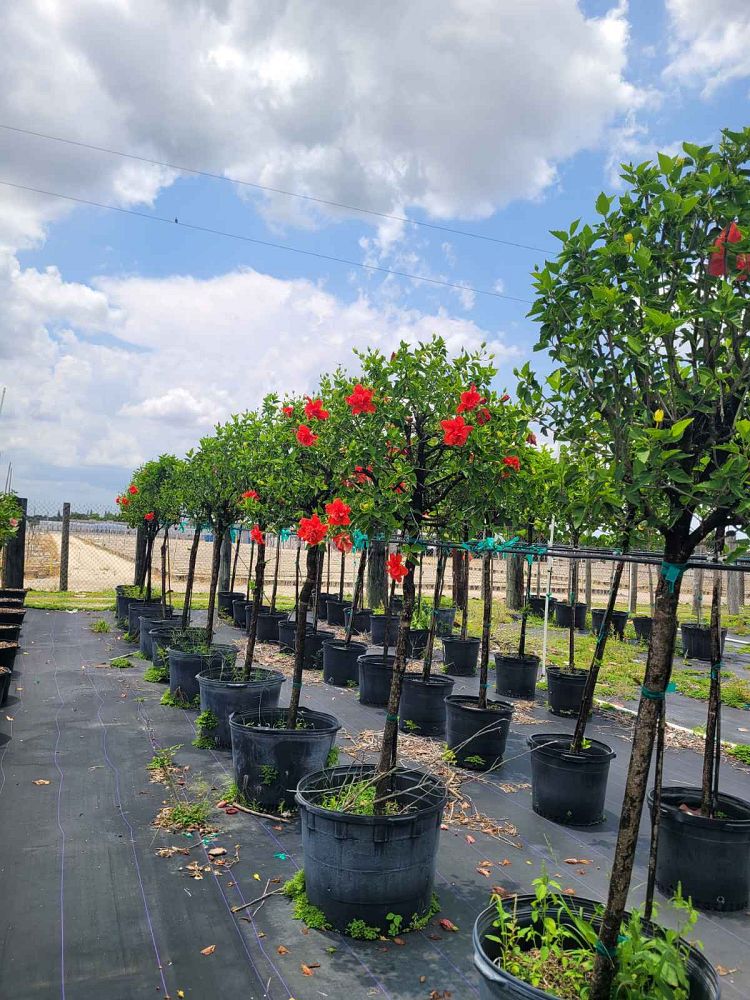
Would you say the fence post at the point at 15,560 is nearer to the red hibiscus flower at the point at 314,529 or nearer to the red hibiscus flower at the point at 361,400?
the red hibiscus flower at the point at 314,529

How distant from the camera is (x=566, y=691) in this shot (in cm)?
821

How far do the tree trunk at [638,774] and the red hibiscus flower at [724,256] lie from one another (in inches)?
36.8

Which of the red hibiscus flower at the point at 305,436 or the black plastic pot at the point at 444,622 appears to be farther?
the black plastic pot at the point at 444,622

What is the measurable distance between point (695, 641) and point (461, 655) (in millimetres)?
5144

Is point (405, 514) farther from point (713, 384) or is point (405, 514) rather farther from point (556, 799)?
point (556, 799)

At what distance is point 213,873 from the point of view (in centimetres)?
406

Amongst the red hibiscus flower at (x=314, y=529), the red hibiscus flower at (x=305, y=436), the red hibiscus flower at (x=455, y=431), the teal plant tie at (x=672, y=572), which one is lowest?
the teal plant tie at (x=672, y=572)

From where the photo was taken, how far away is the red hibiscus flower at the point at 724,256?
2178 mm

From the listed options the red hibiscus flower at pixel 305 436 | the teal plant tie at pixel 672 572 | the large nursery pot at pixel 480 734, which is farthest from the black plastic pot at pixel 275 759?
the teal plant tie at pixel 672 572

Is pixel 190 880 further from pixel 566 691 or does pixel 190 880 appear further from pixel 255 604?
pixel 566 691

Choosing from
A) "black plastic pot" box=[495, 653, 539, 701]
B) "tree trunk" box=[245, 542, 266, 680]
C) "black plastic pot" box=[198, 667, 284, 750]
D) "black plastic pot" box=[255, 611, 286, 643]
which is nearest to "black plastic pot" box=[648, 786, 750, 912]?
"black plastic pot" box=[198, 667, 284, 750]

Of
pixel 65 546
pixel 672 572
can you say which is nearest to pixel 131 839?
pixel 672 572

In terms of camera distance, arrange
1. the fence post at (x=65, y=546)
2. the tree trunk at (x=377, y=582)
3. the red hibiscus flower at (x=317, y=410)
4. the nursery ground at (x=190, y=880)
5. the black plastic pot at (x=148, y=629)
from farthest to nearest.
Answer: the fence post at (x=65, y=546)
the tree trunk at (x=377, y=582)
the black plastic pot at (x=148, y=629)
the red hibiscus flower at (x=317, y=410)
the nursery ground at (x=190, y=880)

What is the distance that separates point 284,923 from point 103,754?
3223mm
